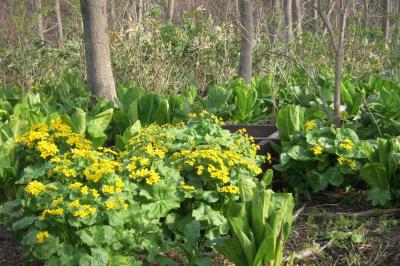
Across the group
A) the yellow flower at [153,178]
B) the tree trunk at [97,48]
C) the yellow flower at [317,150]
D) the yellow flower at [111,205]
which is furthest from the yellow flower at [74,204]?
the tree trunk at [97,48]

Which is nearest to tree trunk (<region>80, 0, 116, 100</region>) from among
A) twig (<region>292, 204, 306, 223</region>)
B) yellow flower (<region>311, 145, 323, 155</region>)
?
yellow flower (<region>311, 145, 323, 155</region>)

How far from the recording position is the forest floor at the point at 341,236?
342cm

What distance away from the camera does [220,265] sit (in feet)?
11.0

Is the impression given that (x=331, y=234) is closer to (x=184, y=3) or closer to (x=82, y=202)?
(x=82, y=202)

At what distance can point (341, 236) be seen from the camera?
3.58 meters

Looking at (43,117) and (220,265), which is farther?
(43,117)

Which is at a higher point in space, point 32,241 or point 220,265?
point 32,241

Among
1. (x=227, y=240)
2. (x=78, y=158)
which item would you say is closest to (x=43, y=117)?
(x=78, y=158)

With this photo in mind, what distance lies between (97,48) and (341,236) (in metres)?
3.92

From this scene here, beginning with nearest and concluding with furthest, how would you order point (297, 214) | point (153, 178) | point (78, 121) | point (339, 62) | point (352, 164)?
point (153, 178), point (297, 214), point (352, 164), point (78, 121), point (339, 62)

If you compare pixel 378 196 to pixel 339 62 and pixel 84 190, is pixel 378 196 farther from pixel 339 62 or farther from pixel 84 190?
pixel 84 190

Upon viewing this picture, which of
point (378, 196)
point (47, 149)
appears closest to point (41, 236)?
point (47, 149)

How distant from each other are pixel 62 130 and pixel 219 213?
130 cm

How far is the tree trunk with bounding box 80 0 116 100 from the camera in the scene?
6559mm
